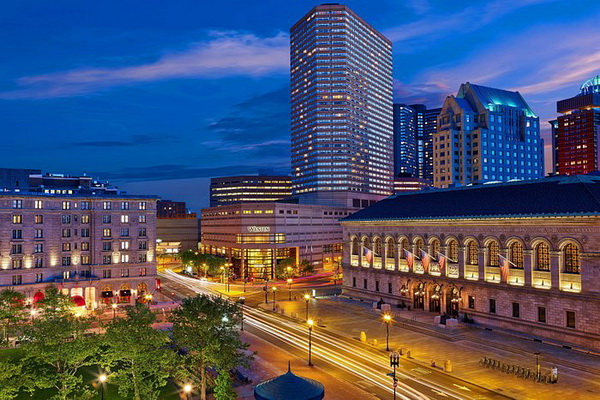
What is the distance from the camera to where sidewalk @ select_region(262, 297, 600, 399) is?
43844 millimetres

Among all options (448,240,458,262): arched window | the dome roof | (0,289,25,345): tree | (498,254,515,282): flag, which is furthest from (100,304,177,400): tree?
(448,240,458,262): arched window

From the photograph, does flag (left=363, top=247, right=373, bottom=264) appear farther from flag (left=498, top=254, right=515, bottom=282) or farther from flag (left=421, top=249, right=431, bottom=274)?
flag (left=498, top=254, right=515, bottom=282)

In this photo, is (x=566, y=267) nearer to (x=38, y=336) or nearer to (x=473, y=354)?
(x=473, y=354)

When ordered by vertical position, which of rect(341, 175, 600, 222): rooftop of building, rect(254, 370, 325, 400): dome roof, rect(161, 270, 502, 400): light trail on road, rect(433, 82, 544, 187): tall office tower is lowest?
rect(161, 270, 502, 400): light trail on road

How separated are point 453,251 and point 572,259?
718 inches

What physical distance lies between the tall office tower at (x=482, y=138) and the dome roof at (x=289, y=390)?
160435mm

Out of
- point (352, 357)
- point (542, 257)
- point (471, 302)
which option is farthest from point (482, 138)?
point (352, 357)

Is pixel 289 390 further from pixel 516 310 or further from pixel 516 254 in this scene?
pixel 516 254

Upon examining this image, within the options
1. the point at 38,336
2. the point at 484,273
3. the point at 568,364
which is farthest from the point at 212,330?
the point at 484,273

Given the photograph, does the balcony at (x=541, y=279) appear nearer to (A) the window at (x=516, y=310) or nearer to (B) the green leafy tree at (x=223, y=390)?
(A) the window at (x=516, y=310)

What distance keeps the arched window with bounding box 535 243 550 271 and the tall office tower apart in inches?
4748

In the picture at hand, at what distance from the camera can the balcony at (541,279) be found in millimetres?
60147

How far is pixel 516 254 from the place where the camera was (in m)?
64.5

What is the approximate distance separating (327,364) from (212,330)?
1559 centimetres
